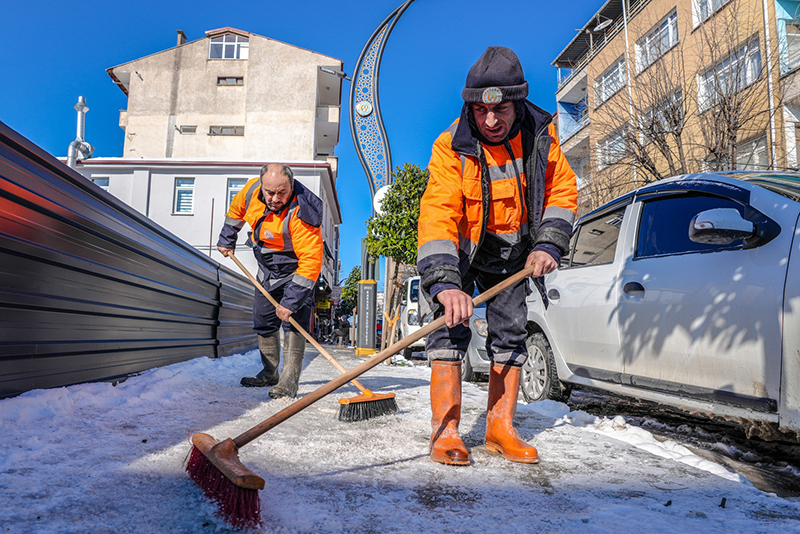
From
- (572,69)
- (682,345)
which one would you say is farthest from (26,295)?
(572,69)

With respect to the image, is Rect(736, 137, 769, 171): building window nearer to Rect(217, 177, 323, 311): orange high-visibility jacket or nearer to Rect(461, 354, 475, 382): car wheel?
Rect(461, 354, 475, 382): car wheel

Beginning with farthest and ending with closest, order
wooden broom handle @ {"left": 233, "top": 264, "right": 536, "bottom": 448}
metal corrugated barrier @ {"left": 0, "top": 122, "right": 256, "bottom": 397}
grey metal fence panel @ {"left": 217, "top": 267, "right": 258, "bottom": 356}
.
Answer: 1. grey metal fence panel @ {"left": 217, "top": 267, "right": 258, "bottom": 356}
2. metal corrugated barrier @ {"left": 0, "top": 122, "right": 256, "bottom": 397}
3. wooden broom handle @ {"left": 233, "top": 264, "right": 536, "bottom": 448}

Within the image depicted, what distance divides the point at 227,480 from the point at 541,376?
334cm

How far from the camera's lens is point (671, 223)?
121 inches

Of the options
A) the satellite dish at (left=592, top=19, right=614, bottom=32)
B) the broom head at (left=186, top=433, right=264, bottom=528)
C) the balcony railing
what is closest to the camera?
the broom head at (left=186, top=433, right=264, bottom=528)

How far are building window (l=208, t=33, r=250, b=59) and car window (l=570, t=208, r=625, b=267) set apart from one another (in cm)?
2771

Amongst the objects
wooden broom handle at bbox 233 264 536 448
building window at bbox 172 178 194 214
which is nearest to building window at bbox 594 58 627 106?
wooden broom handle at bbox 233 264 536 448

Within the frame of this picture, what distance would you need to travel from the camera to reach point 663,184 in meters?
3.29

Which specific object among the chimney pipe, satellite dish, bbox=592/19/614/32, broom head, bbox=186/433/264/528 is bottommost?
broom head, bbox=186/433/264/528

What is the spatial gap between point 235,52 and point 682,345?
29.7m

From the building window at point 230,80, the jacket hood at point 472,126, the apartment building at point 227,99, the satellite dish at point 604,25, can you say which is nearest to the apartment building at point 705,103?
the satellite dish at point 604,25

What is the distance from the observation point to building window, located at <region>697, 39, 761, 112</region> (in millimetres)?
8031

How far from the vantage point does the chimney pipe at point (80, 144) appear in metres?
21.5

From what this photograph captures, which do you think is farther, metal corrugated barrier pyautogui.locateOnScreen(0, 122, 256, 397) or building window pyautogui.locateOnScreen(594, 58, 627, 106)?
building window pyautogui.locateOnScreen(594, 58, 627, 106)
